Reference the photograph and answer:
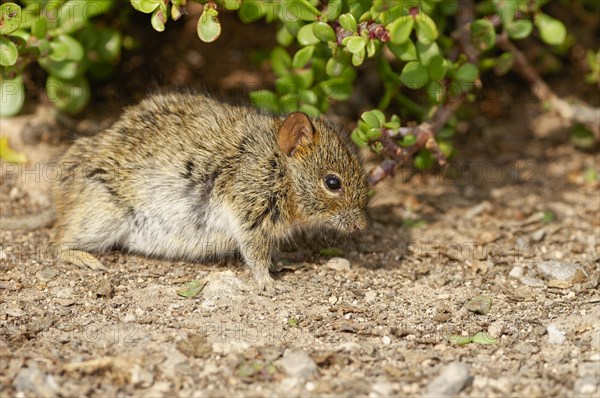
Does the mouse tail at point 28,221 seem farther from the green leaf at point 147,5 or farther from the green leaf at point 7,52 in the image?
the green leaf at point 147,5

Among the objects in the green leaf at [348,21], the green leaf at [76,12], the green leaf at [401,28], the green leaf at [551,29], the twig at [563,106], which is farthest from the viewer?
the twig at [563,106]

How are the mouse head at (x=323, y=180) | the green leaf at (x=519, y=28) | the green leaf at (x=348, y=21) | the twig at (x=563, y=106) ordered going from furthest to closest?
1. the twig at (x=563, y=106)
2. the green leaf at (x=519, y=28)
3. the mouse head at (x=323, y=180)
4. the green leaf at (x=348, y=21)

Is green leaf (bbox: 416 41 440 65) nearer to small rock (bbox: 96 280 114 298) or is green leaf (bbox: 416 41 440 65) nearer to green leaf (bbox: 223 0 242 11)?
green leaf (bbox: 223 0 242 11)

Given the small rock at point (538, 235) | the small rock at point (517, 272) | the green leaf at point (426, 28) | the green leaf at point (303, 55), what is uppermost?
the green leaf at point (426, 28)

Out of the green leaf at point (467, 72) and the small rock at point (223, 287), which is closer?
the small rock at point (223, 287)

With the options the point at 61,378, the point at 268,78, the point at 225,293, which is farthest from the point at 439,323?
the point at 268,78

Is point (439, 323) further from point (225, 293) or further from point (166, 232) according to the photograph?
point (166, 232)

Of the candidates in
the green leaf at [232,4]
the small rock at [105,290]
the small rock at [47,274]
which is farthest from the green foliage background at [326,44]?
the small rock at [105,290]
